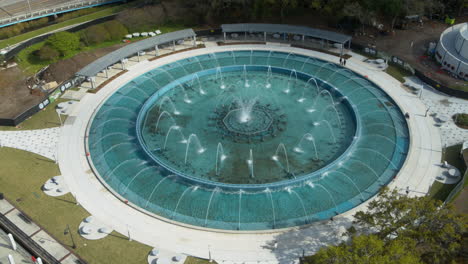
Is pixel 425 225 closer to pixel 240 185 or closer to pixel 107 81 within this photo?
pixel 240 185

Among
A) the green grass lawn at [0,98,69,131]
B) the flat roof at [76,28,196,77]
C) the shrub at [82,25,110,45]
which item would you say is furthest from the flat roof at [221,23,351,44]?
the green grass lawn at [0,98,69,131]

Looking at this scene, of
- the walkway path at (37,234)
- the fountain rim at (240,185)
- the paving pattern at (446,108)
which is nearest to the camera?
the walkway path at (37,234)

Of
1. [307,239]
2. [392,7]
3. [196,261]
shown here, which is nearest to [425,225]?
[307,239]

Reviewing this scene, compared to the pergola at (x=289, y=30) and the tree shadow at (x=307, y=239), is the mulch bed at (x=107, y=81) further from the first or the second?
the tree shadow at (x=307, y=239)

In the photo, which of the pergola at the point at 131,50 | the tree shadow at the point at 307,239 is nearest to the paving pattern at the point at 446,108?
the tree shadow at the point at 307,239

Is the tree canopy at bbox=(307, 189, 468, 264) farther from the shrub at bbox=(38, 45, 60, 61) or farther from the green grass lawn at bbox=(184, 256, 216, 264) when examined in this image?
the shrub at bbox=(38, 45, 60, 61)

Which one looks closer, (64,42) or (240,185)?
(240,185)

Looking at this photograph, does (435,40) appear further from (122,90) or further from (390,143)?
(122,90)
